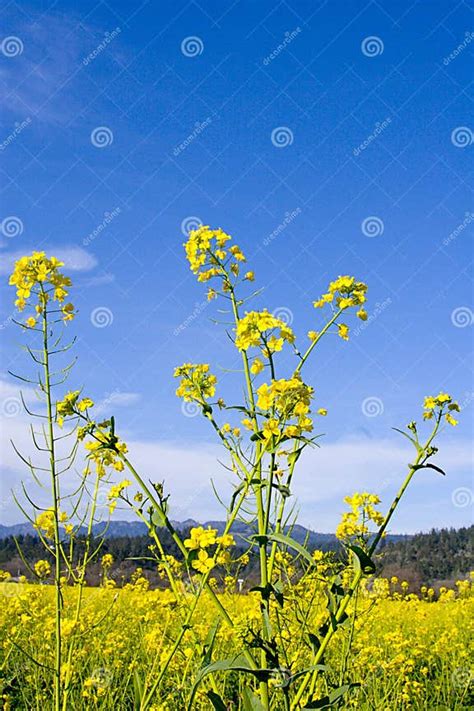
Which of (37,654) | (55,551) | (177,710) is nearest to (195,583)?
(55,551)

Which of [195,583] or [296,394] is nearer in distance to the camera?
[296,394]

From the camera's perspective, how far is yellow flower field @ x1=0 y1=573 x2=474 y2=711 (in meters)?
3.86

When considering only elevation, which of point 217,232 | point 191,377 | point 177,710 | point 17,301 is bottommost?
point 177,710

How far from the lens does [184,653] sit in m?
3.40

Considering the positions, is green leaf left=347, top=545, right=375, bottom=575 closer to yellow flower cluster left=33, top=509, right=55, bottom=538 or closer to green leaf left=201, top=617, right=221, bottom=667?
green leaf left=201, top=617, right=221, bottom=667

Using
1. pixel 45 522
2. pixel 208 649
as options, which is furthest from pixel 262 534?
pixel 45 522

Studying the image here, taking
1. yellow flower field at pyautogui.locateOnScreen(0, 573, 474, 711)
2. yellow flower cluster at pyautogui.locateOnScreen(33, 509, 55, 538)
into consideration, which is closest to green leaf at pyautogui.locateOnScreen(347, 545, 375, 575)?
yellow flower field at pyautogui.locateOnScreen(0, 573, 474, 711)

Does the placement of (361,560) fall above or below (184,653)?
above

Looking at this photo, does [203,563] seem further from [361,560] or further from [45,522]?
[45,522]

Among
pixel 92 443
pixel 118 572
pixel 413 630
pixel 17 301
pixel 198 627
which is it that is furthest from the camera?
pixel 118 572

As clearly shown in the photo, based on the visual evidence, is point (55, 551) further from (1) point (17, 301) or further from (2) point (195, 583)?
(1) point (17, 301)

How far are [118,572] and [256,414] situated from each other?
7.31 meters

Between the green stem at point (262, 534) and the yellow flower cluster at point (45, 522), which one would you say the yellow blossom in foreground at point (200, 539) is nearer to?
the green stem at point (262, 534)

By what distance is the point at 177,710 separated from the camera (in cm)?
422
